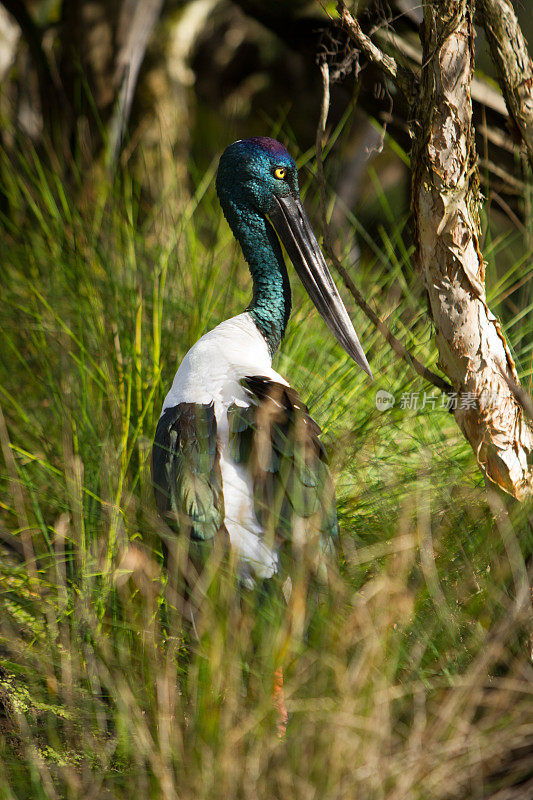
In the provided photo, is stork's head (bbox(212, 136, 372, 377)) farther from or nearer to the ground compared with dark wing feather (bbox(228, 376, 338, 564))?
farther from the ground

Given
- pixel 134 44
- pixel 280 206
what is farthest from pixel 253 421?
pixel 134 44

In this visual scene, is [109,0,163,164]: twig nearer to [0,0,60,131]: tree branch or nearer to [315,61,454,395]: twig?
[0,0,60,131]: tree branch

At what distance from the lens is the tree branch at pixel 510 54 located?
4.06ft

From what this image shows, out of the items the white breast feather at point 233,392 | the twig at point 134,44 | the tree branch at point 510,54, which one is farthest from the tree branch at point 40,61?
the tree branch at point 510,54

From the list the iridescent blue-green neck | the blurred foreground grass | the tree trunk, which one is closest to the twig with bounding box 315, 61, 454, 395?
the tree trunk

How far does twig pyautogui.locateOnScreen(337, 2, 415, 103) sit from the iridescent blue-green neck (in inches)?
19.2

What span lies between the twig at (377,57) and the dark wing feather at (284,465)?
56 centimetres

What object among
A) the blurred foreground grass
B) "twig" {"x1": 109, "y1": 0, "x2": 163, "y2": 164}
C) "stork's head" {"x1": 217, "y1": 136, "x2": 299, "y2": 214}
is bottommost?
the blurred foreground grass

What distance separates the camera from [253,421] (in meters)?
1.35

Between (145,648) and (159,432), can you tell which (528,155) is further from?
(145,648)

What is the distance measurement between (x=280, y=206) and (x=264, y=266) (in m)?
0.13

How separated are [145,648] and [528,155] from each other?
103cm

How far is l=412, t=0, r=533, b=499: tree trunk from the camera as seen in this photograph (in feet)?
3.92

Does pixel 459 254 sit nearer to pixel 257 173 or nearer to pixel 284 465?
pixel 284 465
